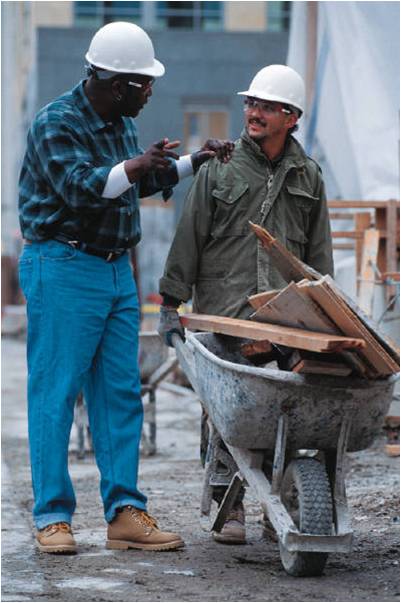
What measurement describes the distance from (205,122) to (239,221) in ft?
75.0

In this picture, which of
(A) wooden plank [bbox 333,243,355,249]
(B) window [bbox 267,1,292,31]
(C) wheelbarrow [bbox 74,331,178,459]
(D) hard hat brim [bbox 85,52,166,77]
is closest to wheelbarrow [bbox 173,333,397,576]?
(D) hard hat brim [bbox 85,52,166,77]

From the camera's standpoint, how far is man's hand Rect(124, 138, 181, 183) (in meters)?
5.23

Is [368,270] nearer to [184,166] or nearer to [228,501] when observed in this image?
[184,166]

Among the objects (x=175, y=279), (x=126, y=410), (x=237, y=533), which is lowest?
(x=237, y=533)

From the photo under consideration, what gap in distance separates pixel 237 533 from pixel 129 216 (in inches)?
53.7

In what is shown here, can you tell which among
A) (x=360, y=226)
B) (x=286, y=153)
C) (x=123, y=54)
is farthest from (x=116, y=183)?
(x=360, y=226)

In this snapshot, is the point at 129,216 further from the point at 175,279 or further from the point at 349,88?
the point at 349,88

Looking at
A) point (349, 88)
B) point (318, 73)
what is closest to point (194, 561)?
point (349, 88)

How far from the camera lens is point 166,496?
7219 millimetres

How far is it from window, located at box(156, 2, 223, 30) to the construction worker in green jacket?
22.9 m

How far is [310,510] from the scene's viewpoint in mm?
4883

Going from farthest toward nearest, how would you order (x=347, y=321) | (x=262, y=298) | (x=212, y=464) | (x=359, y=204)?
(x=359, y=204) < (x=212, y=464) < (x=262, y=298) < (x=347, y=321)

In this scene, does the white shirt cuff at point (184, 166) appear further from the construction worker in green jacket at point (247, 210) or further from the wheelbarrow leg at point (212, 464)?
the wheelbarrow leg at point (212, 464)

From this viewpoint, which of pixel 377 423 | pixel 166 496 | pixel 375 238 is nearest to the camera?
pixel 377 423
